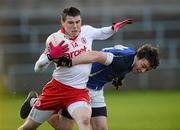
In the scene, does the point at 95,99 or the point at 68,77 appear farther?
the point at 95,99

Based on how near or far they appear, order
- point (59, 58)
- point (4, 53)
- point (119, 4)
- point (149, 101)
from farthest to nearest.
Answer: point (119, 4) → point (4, 53) → point (149, 101) → point (59, 58)

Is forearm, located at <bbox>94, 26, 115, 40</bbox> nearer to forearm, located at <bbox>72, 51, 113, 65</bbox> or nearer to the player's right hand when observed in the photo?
forearm, located at <bbox>72, 51, 113, 65</bbox>

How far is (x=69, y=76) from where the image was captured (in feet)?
35.0

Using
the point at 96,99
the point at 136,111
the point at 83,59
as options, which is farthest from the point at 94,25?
the point at 83,59

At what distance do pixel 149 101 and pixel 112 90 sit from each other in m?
3.34

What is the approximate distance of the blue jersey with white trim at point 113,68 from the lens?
11031 mm

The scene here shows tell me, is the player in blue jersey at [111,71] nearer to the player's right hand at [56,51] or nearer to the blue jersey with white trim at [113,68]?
the blue jersey with white trim at [113,68]

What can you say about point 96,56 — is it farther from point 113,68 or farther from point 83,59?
point 113,68

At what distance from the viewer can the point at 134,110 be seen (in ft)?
63.0

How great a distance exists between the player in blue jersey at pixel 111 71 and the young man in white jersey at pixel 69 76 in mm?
243

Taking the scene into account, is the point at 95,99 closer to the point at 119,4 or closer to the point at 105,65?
the point at 105,65

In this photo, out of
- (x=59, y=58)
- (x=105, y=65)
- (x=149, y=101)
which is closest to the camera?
(x=59, y=58)

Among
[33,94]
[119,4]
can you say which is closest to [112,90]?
[119,4]

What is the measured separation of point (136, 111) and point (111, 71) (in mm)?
7796
